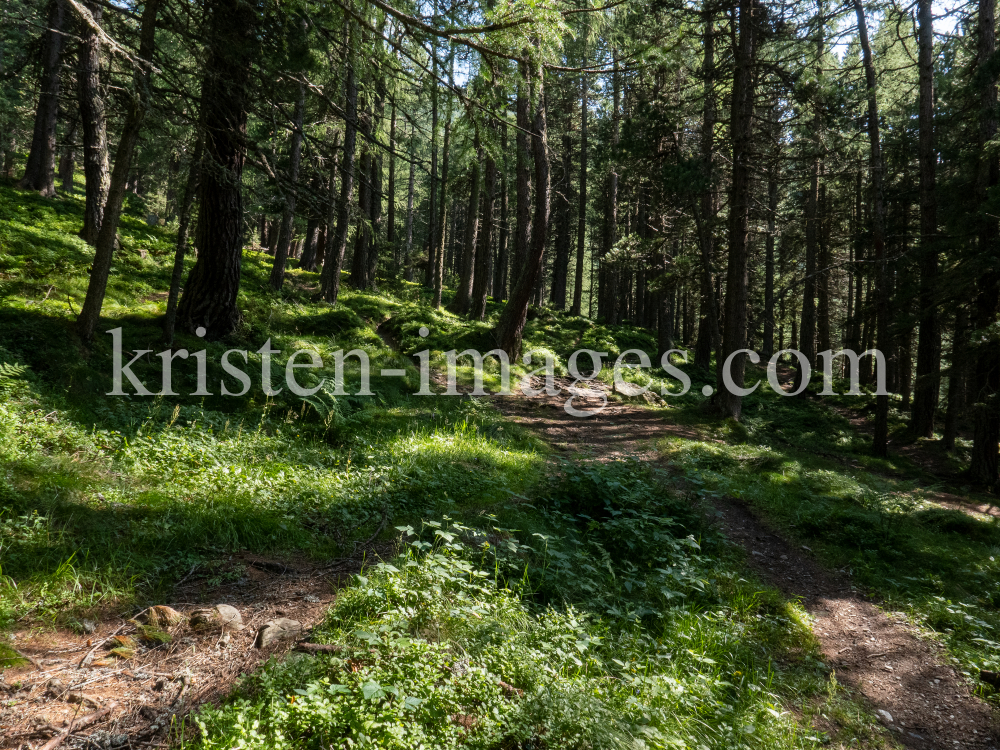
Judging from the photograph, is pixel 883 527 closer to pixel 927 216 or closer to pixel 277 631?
pixel 277 631

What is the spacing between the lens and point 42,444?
4555 millimetres

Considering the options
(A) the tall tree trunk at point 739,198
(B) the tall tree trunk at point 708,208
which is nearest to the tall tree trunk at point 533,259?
(B) the tall tree trunk at point 708,208

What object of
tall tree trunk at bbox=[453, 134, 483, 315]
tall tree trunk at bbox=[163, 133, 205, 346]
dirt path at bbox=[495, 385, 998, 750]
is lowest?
dirt path at bbox=[495, 385, 998, 750]

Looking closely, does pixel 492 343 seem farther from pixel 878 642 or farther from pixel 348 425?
pixel 878 642

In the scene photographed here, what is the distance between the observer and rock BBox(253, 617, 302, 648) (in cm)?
309

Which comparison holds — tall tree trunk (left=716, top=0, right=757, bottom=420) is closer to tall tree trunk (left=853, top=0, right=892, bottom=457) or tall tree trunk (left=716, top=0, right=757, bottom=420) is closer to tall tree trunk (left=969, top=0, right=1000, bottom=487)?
tall tree trunk (left=853, top=0, right=892, bottom=457)

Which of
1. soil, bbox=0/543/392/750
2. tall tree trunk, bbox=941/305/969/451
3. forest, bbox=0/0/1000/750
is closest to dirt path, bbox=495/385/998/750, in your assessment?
forest, bbox=0/0/1000/750

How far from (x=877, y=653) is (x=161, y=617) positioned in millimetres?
5429

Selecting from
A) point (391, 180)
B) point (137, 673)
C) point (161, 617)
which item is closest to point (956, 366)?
point (161, 617)

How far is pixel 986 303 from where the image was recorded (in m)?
10.5

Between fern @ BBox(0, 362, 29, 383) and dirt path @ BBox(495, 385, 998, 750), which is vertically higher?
fern @ BBox(0, 362, 29, 383)

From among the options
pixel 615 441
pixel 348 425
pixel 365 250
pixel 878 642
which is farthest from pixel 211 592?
pixel 365 250

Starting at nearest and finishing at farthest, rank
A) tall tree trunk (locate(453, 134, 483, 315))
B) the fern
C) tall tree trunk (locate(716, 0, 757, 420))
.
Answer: the fern
tall tree trunk (locate(716, 0, 757, 420))
tall tree trunk (locate(453, 134, 483, 315))

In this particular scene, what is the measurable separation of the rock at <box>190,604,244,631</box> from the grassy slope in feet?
1.42
